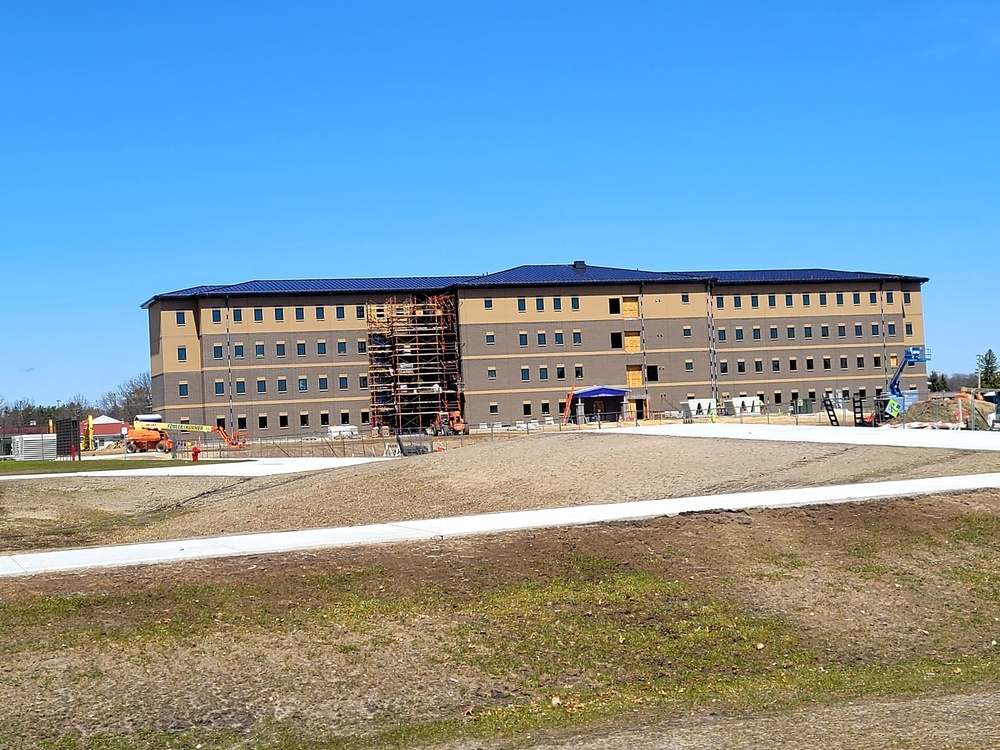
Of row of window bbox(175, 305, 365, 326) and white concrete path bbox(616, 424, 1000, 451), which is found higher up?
row of window bbox(175, 305, 365, 326)

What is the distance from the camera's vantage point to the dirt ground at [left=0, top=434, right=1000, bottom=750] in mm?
10266

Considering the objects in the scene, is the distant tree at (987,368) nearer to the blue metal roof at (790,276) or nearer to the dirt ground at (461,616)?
the blue metal roof at (790,276)

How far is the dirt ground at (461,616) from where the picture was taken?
33.7 ft

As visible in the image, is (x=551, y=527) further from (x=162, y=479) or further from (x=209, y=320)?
(x=209, y=320)

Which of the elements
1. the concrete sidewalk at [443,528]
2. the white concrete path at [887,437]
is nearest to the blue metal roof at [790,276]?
the white concrete path at [887,437]

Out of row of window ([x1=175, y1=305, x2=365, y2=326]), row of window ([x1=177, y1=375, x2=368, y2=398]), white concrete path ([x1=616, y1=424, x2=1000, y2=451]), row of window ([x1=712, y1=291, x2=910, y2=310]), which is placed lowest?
white concrete path ([x1=616, y1=424, x2=1000, y2=451])

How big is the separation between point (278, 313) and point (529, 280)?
2147 cm

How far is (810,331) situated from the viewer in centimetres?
10100

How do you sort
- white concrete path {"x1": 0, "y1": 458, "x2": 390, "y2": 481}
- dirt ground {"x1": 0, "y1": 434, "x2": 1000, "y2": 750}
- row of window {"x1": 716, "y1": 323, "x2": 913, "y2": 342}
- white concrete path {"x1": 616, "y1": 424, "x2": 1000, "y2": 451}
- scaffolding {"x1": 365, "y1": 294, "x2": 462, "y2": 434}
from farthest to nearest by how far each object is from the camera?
row of window {"x1": 716, "y1": 323, "x2": 913, "y2": 342} < scaffolding {"x1": 365, "y1": 294, "x2": 462, "y2": 434} < white concrete path {"x1": 0, "y1": 458, "x2": 390, "y2": 481} < white concrete path {"x1": 616, "y1": 424, "x2": 1000, "y2": 451} < dirt ground {"x1": 0, "y1": 434, "x2": 1000, "y2": 750}

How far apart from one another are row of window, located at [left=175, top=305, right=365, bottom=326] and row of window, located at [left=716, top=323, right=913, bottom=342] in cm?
2952

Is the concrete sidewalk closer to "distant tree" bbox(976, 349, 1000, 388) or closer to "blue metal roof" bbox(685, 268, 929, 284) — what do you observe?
"blue metal roof" bbox(685, 268, 929, 284)

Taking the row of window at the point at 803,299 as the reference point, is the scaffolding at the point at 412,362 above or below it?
below

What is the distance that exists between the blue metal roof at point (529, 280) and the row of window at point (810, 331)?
4137mm

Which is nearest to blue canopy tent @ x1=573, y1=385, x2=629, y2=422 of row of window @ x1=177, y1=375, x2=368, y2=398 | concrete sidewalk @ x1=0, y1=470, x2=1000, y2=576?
row of window @ x1=177, y1=375, x2=368, y2=398
